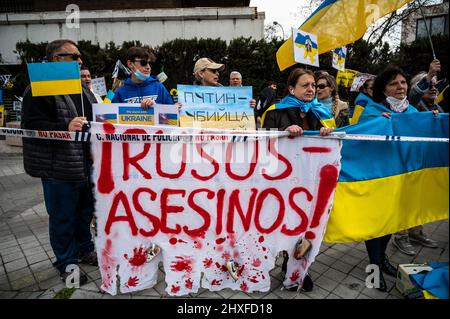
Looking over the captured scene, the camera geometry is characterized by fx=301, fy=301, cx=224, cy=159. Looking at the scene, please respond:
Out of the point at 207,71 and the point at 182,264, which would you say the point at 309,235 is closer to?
the point at 182,264

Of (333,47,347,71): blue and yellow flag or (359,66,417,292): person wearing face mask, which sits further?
(333,47,347,71): blue and yellow flag

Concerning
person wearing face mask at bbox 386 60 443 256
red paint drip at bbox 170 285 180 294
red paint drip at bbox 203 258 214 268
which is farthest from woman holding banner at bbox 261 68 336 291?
person wearing face mask at bbox 386 60 443 256

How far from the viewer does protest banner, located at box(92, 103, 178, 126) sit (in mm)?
2508

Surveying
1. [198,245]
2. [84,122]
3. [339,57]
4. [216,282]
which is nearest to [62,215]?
[84,122]

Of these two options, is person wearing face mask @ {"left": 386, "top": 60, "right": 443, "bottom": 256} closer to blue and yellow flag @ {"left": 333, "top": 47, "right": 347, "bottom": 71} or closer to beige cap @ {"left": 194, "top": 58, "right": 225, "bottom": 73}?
blue and yellow flag @ {"left": 333, "top": 47, "right": 347, "bottom": 71}

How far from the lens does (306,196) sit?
2434mm

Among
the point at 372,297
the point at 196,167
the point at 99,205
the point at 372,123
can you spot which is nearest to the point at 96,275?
the point at 99,205

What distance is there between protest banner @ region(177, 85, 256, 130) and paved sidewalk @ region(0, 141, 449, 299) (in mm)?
1491

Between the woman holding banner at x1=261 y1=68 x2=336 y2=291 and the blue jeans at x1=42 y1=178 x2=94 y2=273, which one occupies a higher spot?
the woman holding banner at x1=261 y1=68 x2=336 y2=291

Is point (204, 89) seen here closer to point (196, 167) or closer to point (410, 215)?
point (196, 167)

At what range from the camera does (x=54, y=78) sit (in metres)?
2.19

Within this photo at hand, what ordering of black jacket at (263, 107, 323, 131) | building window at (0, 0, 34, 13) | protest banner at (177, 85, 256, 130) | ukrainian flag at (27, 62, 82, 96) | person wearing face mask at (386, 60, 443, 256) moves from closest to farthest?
ukrainian flag at (27, 62, 82, 96), black jacket at (263, 107, 323, 131), protest banner at (177, 85, 256, 130), person wearing face mask at (386, 60, 443, 256), building window at (0, 0, 34, 13)

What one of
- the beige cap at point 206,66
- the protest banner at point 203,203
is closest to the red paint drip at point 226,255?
the protest banner at point 203,203

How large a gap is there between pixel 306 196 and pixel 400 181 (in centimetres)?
85
